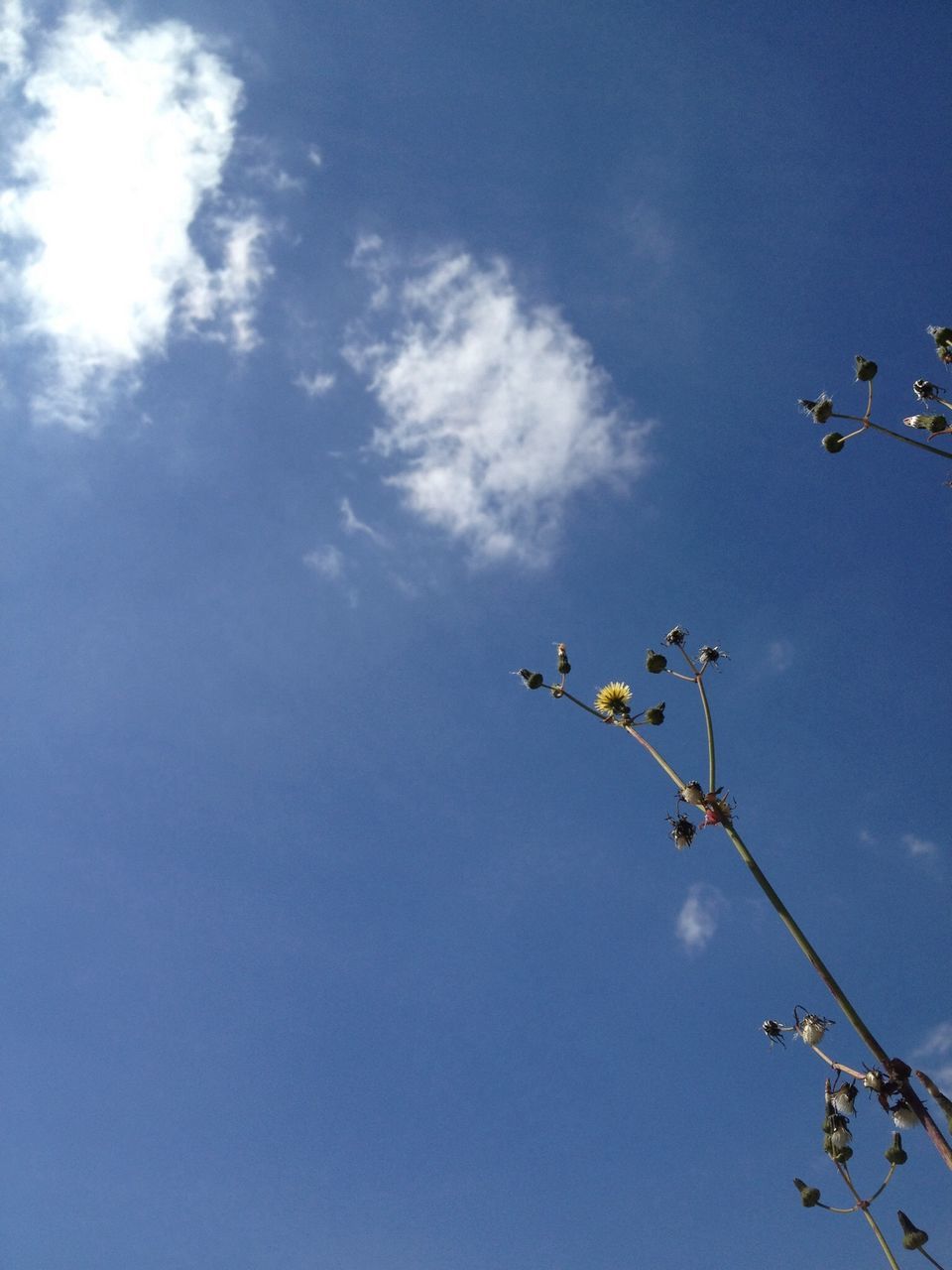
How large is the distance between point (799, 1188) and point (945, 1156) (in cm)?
210

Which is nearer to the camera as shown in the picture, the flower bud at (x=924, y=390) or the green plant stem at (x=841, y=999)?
the green plant stem at (x=841, y=999)

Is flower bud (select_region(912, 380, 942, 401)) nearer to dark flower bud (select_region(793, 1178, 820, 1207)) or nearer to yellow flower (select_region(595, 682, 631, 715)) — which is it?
yellow flower (select_region(595, 682, 631, 715))

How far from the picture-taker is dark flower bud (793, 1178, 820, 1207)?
14.4 ft

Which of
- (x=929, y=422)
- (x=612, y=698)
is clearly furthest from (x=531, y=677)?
(x=929, y=422)

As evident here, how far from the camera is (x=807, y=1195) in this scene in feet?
14.6

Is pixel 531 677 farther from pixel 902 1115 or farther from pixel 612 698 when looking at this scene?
pixel 902 1115

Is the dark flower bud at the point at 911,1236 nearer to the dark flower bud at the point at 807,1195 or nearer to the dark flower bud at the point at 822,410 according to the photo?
→ the dark flower bud at the point at 807,1195

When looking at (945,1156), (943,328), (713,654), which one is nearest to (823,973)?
(945,1156)

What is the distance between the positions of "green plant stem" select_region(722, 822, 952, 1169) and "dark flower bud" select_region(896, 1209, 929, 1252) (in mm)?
1241

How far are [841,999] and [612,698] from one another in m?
3.75

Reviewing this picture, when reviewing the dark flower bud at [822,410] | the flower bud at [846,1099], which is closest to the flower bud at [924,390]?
the dark flower bud at [822,410]

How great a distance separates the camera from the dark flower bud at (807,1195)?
4.40m

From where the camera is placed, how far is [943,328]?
429cm

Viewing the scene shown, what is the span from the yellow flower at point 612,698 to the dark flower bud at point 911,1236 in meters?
3.48
